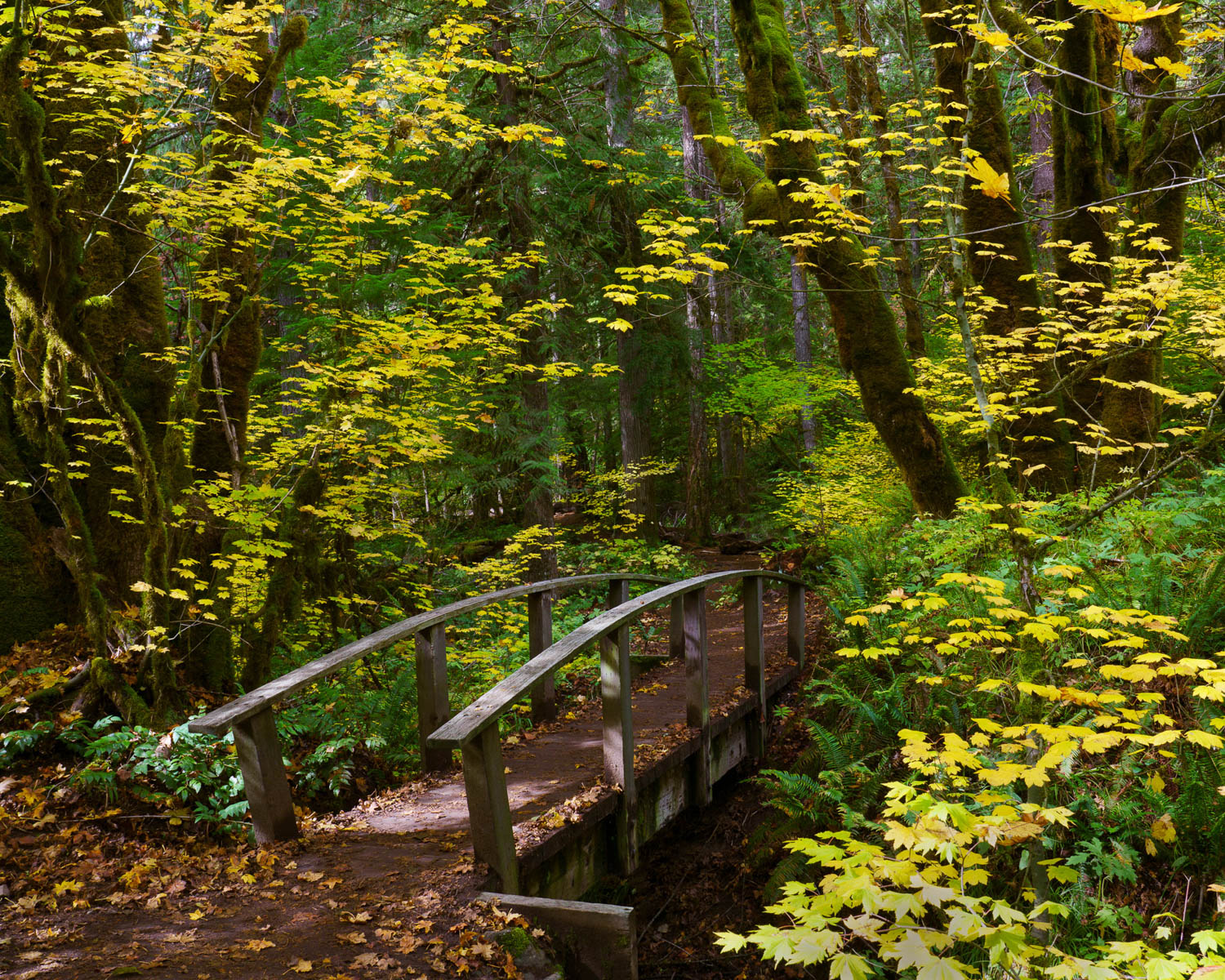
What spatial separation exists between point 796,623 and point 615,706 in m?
3.86

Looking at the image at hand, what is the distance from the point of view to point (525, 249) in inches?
432

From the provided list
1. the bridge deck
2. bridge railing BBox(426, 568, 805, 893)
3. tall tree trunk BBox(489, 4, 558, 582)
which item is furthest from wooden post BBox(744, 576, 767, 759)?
tall tree trunk BBox(489, 4, 558, 582)

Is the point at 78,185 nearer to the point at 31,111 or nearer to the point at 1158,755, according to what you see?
the point at 31,111

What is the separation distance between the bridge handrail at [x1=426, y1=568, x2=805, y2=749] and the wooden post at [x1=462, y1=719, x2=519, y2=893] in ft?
Answer: 0.29

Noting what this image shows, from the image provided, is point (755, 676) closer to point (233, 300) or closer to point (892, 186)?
point (233, 300)

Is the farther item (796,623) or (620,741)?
(796,623)

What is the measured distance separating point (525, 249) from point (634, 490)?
21.1 feet

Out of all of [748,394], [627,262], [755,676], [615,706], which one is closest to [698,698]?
[755,676]

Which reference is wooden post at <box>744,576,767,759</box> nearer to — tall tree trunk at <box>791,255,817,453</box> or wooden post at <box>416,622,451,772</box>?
wooden post at <box>416,622,451,772</box>

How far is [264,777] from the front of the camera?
397 cm

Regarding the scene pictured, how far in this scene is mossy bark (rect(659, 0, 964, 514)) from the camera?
26.6ft

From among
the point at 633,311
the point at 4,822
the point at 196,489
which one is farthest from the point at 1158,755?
the point at 633,311

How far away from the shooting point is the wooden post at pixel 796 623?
795cm

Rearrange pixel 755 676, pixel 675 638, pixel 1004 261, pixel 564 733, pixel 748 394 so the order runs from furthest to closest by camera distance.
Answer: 1. pixel 748 394
2. pixel 1004 261
3. pixel 675 638
4. pixel 755 676
5. pixel 564 733
